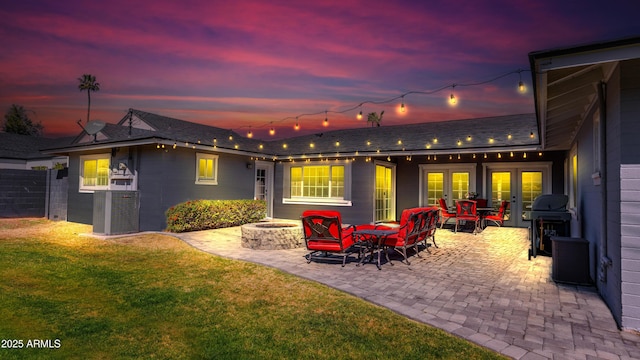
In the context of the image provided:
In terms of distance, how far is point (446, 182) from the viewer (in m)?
13.9

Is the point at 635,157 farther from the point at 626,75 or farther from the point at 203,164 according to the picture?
the point at 203,164

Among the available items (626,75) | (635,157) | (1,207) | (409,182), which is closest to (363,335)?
(635,157)

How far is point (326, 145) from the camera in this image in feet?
49.6

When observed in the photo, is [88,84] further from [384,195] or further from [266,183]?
[384,195]

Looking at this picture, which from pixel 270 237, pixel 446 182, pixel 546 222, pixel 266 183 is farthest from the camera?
pixel 266 183

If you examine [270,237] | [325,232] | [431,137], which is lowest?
[270,237]

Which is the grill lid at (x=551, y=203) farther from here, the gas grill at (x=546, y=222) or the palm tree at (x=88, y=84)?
the palm tree at (x=88, y=84)

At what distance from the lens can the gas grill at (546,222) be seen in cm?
712

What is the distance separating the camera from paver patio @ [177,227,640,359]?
10.4 ft

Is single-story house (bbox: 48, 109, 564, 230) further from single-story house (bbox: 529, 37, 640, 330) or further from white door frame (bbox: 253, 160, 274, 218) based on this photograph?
single-story house (bbox: 529, 37, 640, 330)

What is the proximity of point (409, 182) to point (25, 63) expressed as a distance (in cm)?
1916

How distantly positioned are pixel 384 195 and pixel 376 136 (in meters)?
3.29

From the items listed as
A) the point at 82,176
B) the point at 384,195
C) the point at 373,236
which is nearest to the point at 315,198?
the point at 384,195

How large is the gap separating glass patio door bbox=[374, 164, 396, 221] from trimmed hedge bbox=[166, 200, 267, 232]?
4741mm
